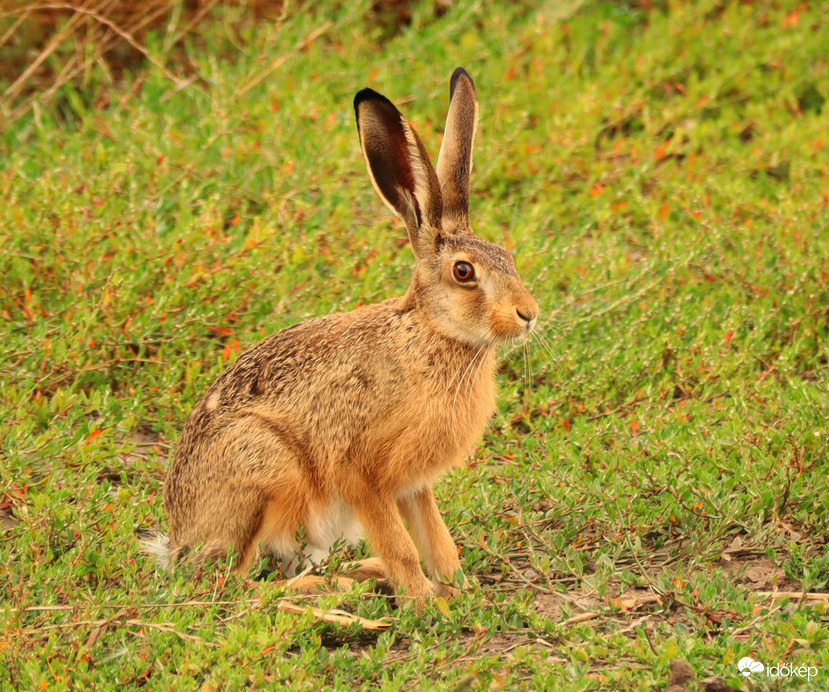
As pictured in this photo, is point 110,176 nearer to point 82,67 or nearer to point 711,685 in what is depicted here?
point 82,67

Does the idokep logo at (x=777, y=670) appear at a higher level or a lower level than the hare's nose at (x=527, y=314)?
lower

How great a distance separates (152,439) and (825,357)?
3.27 m

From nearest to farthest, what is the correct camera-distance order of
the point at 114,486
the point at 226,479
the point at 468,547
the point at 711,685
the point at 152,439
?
1. the point at 711,685
2. the point at 226,479
3. the point at 468,547
4. the point at 114,486
5. the point at 152,439

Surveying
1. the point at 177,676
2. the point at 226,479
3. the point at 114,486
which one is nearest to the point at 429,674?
the point at 177,676

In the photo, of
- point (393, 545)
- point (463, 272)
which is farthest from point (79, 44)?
point (393, 545)

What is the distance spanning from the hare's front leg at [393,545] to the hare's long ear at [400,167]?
0.95m

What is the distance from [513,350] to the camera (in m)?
5.41

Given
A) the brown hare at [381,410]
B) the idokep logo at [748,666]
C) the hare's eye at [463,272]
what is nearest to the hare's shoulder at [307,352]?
the brown hare at [381,410]

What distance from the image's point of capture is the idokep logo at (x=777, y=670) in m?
3.49

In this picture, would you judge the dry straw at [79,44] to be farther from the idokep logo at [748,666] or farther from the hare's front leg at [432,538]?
the idokep logo at [748,666]

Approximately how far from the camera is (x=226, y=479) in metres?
4.18

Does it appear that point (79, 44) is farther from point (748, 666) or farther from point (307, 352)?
point (748, 666)

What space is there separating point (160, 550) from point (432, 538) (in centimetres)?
103

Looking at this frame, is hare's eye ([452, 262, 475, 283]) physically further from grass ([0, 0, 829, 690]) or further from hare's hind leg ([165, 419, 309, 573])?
grass ([0, 0, 829, 690])
